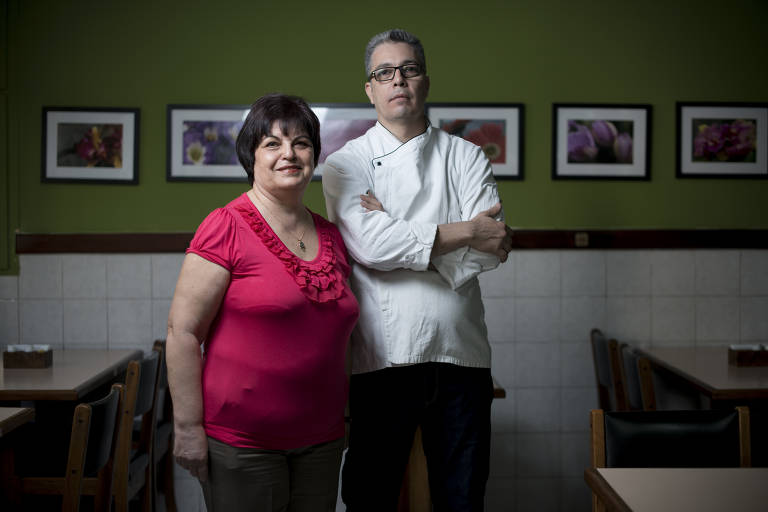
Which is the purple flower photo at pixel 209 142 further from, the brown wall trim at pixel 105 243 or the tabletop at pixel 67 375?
the tabletop at pixel 67 375

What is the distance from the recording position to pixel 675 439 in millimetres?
1607

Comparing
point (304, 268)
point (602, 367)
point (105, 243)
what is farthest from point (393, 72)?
point (105, 243)

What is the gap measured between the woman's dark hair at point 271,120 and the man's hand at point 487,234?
491 mm

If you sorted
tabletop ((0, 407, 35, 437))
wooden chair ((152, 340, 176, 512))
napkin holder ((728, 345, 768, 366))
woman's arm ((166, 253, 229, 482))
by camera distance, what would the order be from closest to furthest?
woman's arm ((166, 253, 229, 482)) < tabletop ((0, 407, 35, 437)) < napkin holder ((728, 345, 768, 366)) < wooden chair ((152, 340, 176, 512))

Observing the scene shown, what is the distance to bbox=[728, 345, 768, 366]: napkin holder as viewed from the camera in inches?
111

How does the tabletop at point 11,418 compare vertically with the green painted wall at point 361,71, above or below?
below

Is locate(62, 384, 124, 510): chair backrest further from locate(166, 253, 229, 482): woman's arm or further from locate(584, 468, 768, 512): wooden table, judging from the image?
locate(584, 468, 768, 512): wooden table

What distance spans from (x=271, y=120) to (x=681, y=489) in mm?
1245

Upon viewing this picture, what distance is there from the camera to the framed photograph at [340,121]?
3.19 metres

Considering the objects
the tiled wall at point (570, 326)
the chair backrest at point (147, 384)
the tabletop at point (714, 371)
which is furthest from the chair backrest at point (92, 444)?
the tabletop at point (714, 371)

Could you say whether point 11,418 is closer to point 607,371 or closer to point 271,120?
point 271,120

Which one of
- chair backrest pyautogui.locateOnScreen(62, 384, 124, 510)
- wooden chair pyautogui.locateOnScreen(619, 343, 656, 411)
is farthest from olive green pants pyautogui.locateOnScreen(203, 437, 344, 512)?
wooden chair pyautogui.locateOnScreen(619, 343, 656, 411)

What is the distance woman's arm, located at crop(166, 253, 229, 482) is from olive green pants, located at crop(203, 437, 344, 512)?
44 mm

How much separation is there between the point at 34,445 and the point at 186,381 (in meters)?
1.43
